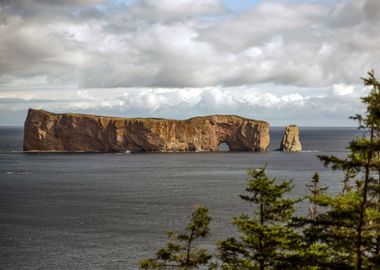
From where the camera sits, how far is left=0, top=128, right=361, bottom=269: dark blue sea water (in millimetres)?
61625

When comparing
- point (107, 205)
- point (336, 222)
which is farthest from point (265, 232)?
A: point (107, 205)

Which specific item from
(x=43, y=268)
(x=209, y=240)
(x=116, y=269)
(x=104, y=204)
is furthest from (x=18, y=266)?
(x=104, y=204)

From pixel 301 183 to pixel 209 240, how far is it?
66458mm

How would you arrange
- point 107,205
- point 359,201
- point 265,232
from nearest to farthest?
point 359,201 → point 265,232 → point 107,205

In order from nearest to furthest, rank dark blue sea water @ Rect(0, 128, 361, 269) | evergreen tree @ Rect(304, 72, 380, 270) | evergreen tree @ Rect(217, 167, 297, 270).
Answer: evergreen tree @ Rect(304, 72, 380, 270)
evergreen tree @ Rect(217, 167, 297, 270)
dark blue sea water @ Rect(0, 128, 361, 269)

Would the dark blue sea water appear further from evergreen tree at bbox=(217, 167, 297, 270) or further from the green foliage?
the green foliage

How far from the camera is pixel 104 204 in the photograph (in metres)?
97.2

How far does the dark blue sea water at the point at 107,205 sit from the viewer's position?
6162 centimetres

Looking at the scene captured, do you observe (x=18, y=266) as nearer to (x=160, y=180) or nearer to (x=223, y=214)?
(x=223, y=214)

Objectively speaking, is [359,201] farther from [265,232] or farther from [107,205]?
[107,205]

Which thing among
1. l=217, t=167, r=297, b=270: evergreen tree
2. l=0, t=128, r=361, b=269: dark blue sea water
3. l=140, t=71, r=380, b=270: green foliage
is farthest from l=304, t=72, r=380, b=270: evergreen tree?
l=0, t=128, r=361, b=269: dark blue sea water

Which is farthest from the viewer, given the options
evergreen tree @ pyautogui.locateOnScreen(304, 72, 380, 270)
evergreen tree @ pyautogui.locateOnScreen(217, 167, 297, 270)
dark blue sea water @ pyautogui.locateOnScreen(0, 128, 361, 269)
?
dark blue sea water @ pyautogui.locateOnScreen(0, 128, 361, 269)

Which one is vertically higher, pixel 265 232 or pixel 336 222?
pixel 336 222

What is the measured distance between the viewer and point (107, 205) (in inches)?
3787
